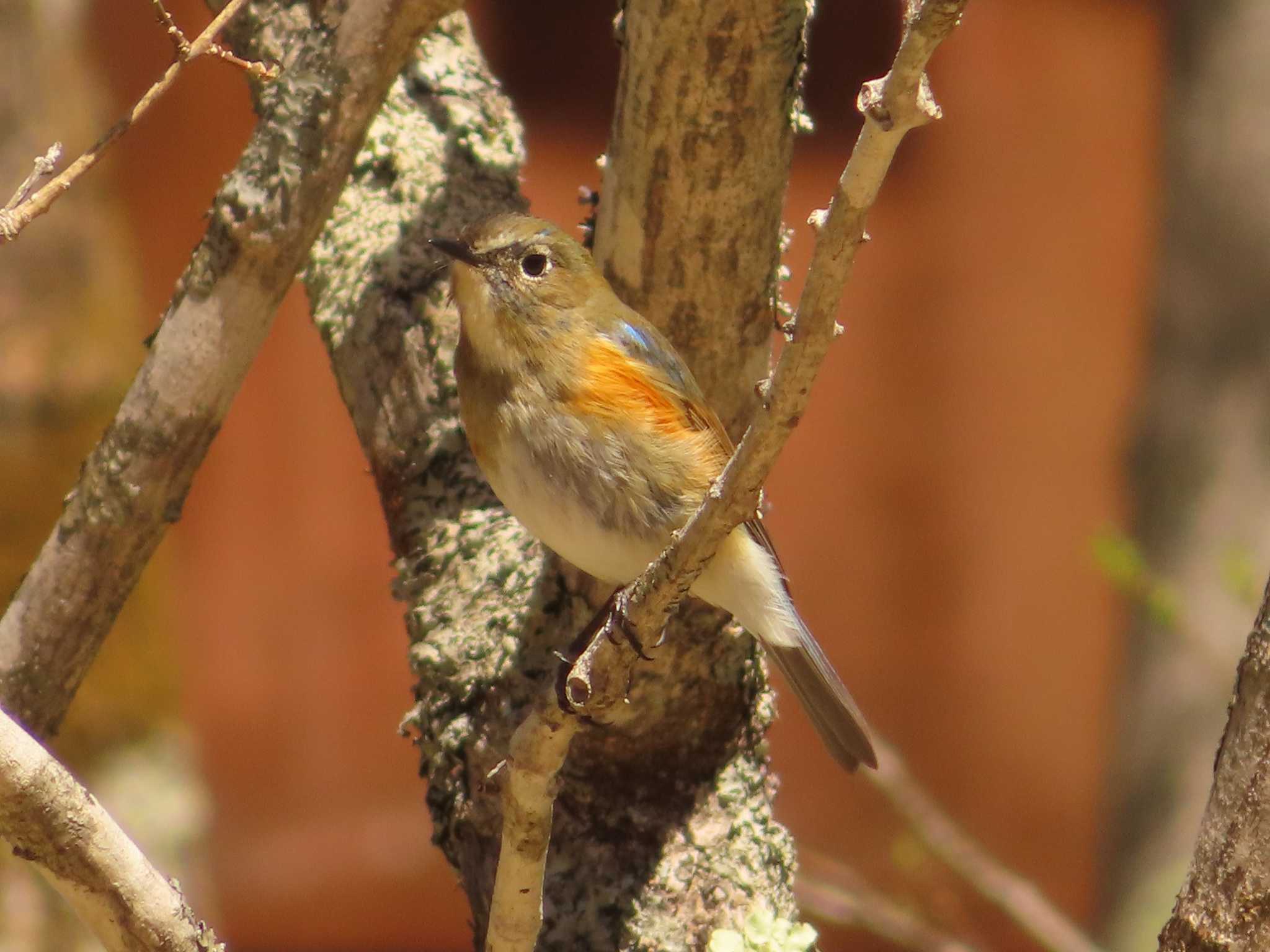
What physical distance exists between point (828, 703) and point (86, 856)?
1510mm

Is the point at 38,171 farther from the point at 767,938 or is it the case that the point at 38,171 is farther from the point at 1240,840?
the point at 1240,840

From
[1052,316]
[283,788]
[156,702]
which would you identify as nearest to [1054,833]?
[1052,316]

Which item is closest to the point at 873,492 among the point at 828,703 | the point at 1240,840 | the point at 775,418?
the point at 828,703

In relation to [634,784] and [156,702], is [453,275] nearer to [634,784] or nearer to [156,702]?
[634,784]

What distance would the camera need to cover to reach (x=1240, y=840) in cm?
189

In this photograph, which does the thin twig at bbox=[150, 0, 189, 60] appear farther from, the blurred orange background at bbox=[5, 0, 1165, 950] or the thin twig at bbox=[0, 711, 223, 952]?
the blurred orange background at bbox=[5, 0, 1165, 950]

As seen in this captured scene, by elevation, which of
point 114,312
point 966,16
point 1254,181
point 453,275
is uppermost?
point 966,16

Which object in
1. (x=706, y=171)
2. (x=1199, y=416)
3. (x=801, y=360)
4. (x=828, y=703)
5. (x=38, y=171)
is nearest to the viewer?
(x=801, y=360)

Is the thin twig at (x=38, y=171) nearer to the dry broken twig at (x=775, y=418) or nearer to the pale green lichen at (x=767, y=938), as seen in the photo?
the dry broken twig at (x=775, y=418)

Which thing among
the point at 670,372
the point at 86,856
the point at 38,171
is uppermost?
the point at 670,372

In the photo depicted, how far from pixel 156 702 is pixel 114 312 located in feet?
3.92

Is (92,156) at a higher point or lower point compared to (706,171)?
lower

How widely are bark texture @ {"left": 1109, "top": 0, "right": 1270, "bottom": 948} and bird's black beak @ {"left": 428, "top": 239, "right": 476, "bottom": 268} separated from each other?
3.68m

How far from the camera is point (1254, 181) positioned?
567 cm
